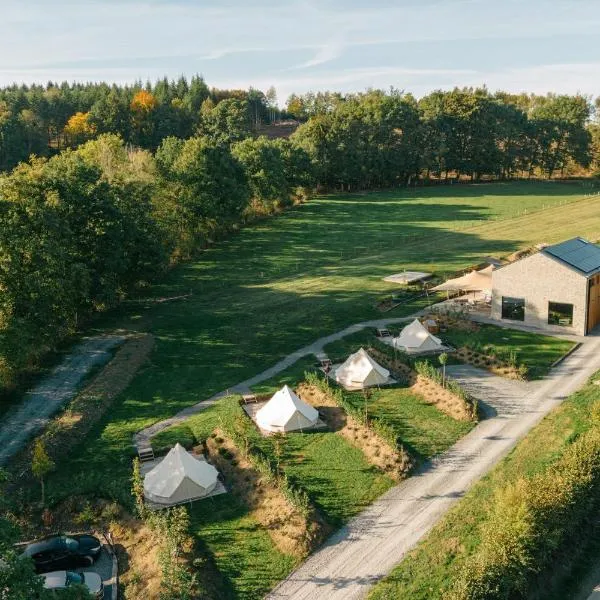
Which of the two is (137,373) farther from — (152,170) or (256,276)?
(152,170)

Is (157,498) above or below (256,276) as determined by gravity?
below

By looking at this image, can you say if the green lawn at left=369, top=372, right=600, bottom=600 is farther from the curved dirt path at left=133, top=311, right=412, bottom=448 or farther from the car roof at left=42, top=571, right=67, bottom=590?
the curved dirt path at left=133, top=311, right=412, bottom=448

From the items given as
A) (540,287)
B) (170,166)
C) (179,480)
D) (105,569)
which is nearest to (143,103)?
(170,166)

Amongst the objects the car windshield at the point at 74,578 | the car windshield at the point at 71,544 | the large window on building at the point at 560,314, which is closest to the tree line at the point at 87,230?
the car windshield at the point at 71,544

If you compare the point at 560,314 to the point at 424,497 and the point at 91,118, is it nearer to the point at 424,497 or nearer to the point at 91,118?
the point at 424,497

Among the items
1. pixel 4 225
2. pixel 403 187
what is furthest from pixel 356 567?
pixel 403 187

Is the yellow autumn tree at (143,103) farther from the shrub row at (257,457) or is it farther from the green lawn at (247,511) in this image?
the green lawn at (247,511)
